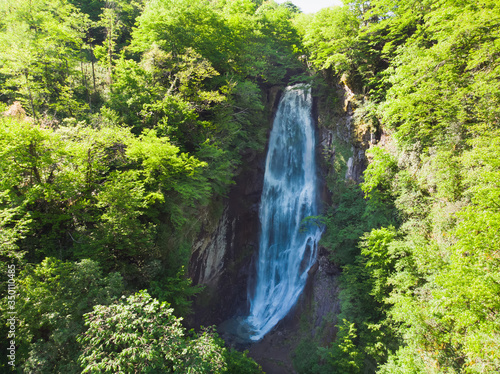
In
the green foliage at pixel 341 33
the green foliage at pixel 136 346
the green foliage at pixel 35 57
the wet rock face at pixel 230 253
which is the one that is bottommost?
the green foliage at pixel 136 346

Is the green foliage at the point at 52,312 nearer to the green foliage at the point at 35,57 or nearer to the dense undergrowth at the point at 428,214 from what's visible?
the green foliage at the point at 35,57

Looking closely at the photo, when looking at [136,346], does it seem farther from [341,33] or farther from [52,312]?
[341,33]

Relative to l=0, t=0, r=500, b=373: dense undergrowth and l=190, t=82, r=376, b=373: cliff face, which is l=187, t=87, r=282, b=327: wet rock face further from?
l=0, t=0, r=500, b=373: dense undergrowth

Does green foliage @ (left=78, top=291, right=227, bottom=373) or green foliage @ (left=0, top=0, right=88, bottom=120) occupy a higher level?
green foliage @ (left=0, top=0, right=88, bottom=120)

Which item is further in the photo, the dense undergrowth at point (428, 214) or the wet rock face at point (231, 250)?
the wet rock face at point (231, 250)

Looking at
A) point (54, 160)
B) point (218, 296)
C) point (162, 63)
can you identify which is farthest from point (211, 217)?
point (162, 63)

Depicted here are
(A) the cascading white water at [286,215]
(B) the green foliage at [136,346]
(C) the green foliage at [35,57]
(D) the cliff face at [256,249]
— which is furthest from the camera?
(A) the cascading white water at [286,215]

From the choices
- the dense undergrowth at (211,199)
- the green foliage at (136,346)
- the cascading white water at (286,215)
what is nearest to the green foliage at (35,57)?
the dense undergrowth at (211,199)

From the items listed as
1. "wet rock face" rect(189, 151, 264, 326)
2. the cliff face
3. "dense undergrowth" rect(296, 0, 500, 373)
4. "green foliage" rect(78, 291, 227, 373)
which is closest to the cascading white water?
the cliff face

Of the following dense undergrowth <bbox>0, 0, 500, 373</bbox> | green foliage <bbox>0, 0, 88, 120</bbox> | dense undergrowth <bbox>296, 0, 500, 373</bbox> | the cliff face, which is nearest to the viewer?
dense undergrowth <bbox>0, 0, 500, 373</bbox>
